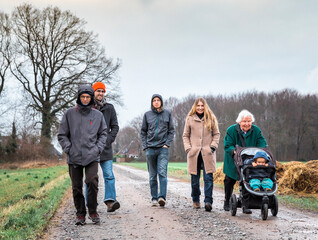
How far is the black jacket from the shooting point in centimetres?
670

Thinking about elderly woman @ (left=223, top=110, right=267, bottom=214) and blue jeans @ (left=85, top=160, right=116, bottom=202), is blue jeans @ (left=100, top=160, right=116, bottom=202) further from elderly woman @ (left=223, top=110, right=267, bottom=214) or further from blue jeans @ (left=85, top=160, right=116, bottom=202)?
elderly woman @ (left=223, top=110, right=267, bottom=214)

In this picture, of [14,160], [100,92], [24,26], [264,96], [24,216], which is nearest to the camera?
[24,216]

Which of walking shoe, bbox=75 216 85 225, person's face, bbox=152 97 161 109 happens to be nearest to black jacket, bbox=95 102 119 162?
person's face, bbox=152 97 161 109

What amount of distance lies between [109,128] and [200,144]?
1.75 meters

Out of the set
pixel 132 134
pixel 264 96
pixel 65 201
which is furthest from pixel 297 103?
pixel 65 201

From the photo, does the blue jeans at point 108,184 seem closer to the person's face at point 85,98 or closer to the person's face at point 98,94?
the person's face at point 98,94

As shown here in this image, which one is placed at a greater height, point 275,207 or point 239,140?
point 239,140

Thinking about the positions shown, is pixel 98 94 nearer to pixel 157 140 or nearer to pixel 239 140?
pixel 157 140

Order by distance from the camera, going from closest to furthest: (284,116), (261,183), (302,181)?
(261,183), (302,181), (284,116)

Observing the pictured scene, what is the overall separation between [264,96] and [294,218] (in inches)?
2112

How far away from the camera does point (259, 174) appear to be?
604 cm

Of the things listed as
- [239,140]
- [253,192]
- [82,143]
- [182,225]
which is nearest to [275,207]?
[253,192]

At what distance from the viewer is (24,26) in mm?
31188

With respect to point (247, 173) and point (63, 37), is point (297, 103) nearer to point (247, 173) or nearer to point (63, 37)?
point (63, 37)
